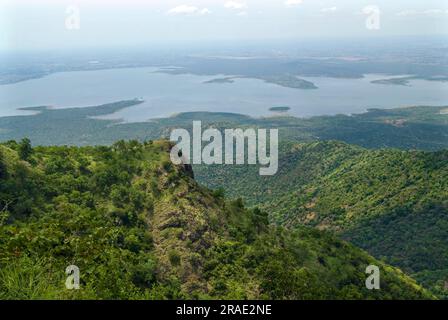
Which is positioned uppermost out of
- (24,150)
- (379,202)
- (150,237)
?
(24,150)

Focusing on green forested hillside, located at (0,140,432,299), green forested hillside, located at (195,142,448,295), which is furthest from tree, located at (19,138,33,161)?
green forested hillside, located at (195,142,448,295)

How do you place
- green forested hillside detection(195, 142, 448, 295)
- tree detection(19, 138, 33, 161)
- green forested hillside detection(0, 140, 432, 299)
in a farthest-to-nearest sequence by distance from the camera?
green forested hillside detection(195, 142, 448, 295)
tree detection(19, 138, 33, 161)
green forested hillside detection(0, 140, 432, 299)

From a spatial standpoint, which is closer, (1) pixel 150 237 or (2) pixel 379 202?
(1) pixel 150 237

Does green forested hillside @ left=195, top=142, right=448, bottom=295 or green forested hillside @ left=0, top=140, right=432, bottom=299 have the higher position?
green forested hillside @ left=0, top=140, right=432, bottom=299

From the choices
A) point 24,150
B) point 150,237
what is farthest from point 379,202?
point 24,150

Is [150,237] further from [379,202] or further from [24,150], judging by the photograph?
[379,202]

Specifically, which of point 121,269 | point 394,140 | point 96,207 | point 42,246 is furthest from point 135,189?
point 394,140

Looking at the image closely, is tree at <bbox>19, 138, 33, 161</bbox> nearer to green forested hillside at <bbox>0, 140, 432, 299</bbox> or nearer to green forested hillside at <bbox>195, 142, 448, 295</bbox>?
green forested hillside at <bbox>0, 140, 432, 299</bbox>
